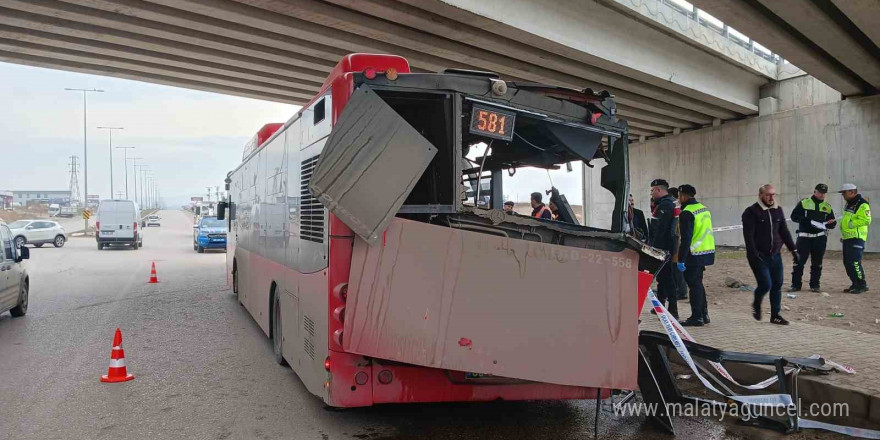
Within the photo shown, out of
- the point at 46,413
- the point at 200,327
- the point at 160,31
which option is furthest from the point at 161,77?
the point at 46,413

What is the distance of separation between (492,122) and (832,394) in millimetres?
3760

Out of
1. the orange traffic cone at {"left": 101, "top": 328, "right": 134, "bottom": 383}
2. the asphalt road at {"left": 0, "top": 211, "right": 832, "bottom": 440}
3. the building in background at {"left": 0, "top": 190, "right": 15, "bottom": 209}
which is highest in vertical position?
the building in background at {"left": 0, "top": 190, "right": 15, "bottom": 209}

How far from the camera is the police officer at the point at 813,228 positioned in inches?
443

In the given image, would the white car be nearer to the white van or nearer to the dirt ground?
the white van

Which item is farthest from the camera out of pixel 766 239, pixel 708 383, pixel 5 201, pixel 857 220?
pixel 5 201

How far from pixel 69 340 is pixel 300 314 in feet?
16.9

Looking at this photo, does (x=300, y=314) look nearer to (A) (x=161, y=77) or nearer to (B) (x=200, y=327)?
(B) (x=200, y=327)

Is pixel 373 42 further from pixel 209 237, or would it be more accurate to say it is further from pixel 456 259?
pixel 209 237

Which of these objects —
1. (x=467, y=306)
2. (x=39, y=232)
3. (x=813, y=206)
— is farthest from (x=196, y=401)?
(x=39, y=232)

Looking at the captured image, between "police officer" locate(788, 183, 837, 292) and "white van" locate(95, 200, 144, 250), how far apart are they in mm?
28437

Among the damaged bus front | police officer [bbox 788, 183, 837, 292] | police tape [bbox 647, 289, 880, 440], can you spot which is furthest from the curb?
police officer [bbox 788, 183, 837, 292]

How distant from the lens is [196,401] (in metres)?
5.91

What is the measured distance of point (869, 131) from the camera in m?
20.5

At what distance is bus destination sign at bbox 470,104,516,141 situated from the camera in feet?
14.8
